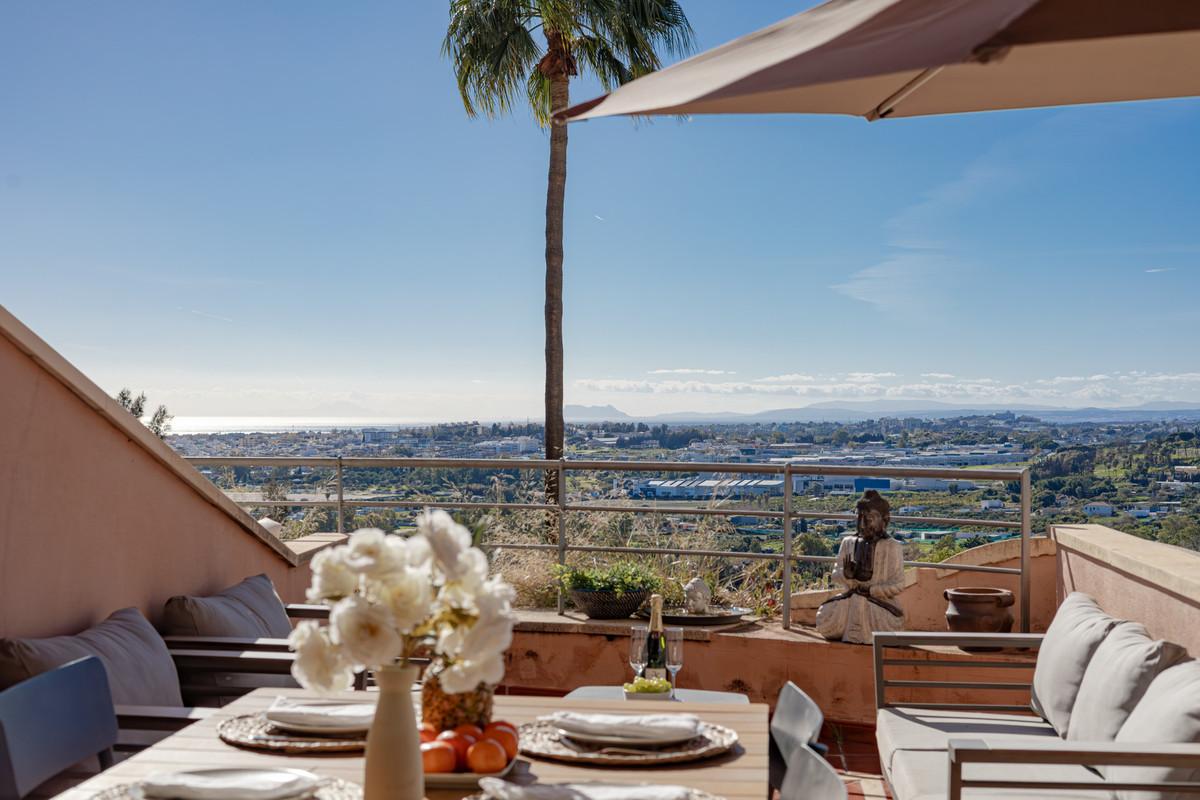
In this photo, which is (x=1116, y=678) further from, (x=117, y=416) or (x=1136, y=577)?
(x=117, y=416)

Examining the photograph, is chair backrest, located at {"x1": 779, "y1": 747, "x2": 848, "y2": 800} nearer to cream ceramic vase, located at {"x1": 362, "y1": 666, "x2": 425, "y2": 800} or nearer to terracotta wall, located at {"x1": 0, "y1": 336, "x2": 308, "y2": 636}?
cream ceramic vase, located at {"x1": 362, "y1": 666, "x2": 425, "y2": 800}

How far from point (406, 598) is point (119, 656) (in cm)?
199

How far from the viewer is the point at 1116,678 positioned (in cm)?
285

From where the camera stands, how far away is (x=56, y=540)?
3.18 meters

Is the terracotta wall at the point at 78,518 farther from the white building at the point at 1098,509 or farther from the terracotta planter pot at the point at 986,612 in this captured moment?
the white building at the point at 1098,509

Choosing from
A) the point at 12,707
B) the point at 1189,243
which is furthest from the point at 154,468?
the point at 1189,243

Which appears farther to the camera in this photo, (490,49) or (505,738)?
(490,49)

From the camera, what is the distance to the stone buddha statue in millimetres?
4879

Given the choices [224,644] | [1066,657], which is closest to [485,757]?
[224,644]

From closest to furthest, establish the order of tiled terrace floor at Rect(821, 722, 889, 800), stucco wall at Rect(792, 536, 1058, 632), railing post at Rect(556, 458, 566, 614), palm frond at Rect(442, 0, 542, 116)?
tiled terrace floor at Rect(821, 722, 889, 800), stucco wall at Rect(792, 536, 1058, 632), railing post at Rect(556, 458, 566, 614), palm frond at Rect(442, 0, 542, 116)

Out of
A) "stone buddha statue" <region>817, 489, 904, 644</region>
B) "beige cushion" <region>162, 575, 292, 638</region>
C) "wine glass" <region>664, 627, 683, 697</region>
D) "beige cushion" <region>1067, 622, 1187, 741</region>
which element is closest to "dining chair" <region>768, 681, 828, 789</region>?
"wine glass" <region>664, 627, 683, 697</region>

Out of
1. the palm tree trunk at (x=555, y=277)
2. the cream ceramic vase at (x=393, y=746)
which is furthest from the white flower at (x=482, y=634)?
the palm tree trunk at (x=555, y=277)

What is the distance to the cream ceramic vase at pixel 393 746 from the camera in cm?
155

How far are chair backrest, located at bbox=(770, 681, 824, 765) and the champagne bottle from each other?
68 cm
